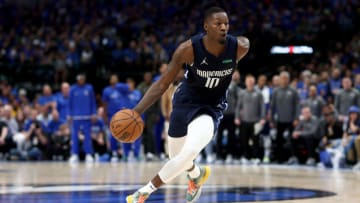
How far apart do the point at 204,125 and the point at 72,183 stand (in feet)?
14.0

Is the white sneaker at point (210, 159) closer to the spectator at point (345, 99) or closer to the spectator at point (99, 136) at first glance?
the spectator at point (99, 136)

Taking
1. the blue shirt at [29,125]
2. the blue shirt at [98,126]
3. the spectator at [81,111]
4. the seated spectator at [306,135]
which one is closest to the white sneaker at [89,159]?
the spectator at [81,111]

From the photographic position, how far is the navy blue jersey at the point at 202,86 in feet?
24.9

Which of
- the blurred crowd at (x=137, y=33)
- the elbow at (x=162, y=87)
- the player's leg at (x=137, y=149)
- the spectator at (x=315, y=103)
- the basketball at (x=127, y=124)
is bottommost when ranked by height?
the player's leg at (x=137, y=149)

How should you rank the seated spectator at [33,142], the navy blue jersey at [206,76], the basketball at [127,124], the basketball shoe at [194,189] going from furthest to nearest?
the seated spectator at [33,142]
the basketball shoe at [194,189]
the navy blue jersey at [206,76]
the basketball at [127,124]

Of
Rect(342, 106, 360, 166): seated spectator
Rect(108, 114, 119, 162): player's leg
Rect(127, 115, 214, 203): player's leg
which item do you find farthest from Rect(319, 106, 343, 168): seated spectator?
Rect(127, 115, 214, 203): player's leg

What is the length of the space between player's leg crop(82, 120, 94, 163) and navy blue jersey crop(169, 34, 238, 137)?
1066cm

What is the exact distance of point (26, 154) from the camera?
19375 millimetres

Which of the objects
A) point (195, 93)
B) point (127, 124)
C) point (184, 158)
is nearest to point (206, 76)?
point (195, 93)

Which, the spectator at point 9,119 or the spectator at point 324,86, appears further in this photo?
the spectator at point 9,119

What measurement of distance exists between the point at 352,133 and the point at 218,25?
27.9 ft

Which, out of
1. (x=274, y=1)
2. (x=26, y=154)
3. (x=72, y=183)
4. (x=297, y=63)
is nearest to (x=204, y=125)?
(x=72, y=183)

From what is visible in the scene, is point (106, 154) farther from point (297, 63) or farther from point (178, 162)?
point (178, 162)

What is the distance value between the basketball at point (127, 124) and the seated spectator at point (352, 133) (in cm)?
879
